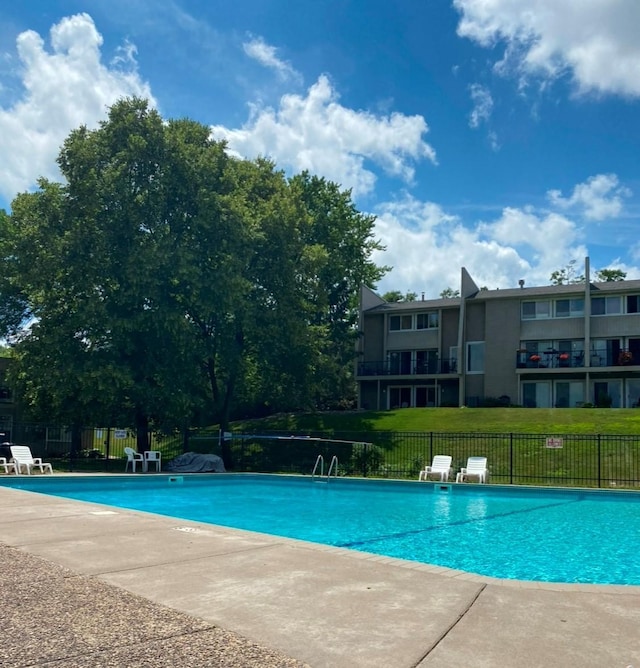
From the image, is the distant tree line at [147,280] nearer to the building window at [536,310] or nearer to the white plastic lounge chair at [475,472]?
the white plastic lounge chair at [475,472]

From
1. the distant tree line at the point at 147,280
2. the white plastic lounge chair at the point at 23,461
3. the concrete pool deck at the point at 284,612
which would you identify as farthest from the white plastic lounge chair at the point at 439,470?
the concrete pool deck at the point at 284,612

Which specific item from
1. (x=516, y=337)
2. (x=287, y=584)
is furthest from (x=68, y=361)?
(x=516, y=337)

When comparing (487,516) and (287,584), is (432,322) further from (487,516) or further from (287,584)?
(287,584)

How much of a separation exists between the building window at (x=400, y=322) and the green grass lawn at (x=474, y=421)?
7.41 meters

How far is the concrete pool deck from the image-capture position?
4141mm

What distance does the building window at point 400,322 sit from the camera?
1676 inches

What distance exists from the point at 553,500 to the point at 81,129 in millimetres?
22552

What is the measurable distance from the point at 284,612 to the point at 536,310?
35.4m

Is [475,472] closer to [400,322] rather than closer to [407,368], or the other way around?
[407,368]

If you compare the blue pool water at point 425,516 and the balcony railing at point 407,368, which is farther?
the balcony railing at point 407,368

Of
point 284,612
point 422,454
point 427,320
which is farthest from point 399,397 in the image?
point 284,612

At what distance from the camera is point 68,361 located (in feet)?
81.8

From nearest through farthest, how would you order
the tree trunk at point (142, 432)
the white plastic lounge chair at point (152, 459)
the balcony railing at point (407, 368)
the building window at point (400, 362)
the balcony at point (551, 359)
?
1. the white plastic lounge chair at point (152, 459)
2. the tree trunk at point (142, 432)
3. the balcony at point (551, 359)
4. the balcony railing at point (407, 368)
5. the building window at point (400, 362)

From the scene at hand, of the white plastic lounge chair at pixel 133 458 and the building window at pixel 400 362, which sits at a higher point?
the building window at pixel 400 362
